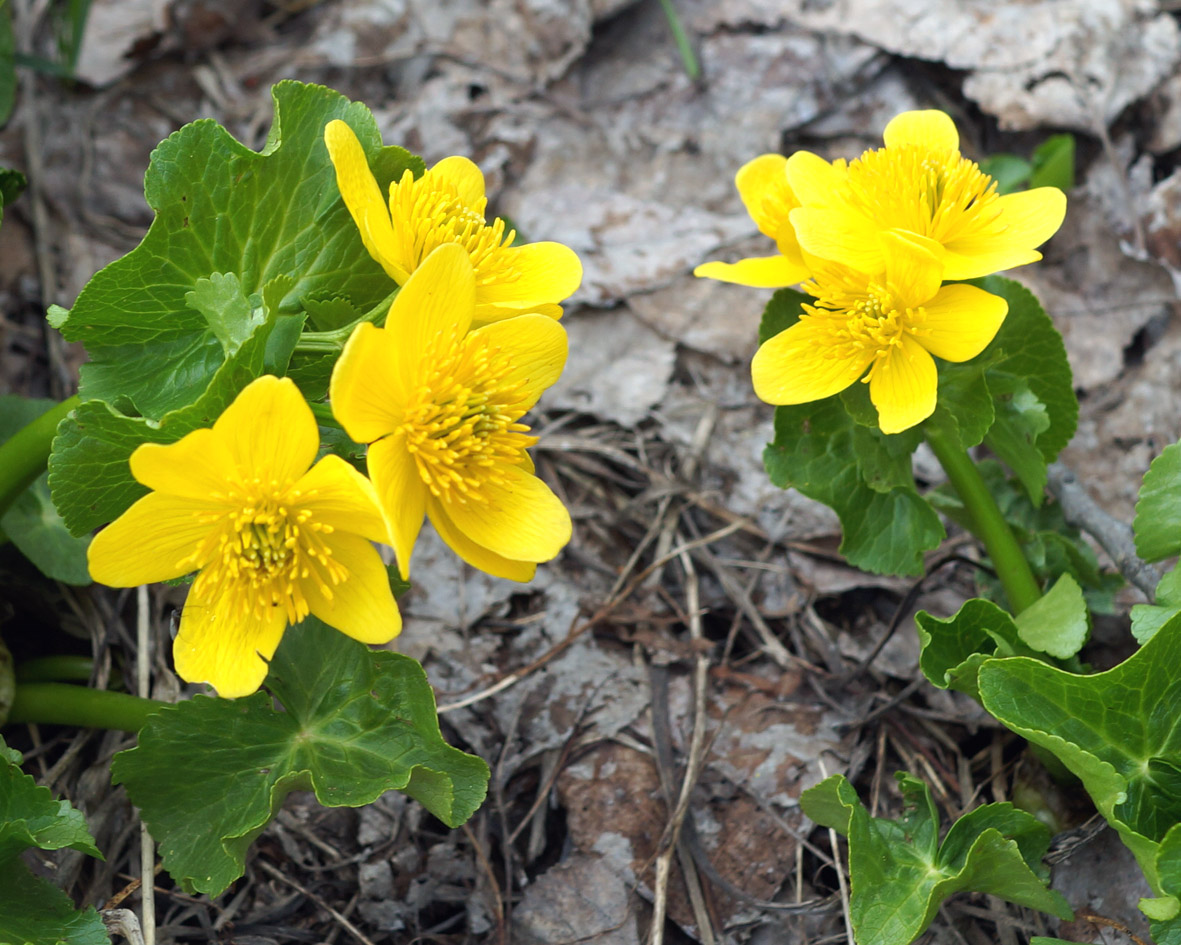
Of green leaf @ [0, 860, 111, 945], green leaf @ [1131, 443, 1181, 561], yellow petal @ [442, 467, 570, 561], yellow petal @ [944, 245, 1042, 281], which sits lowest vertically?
green leaf @ [0, 860, 111, 945]

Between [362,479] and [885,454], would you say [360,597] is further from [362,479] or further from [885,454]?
[885,454]

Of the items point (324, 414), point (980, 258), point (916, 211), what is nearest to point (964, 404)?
point (980, 258)

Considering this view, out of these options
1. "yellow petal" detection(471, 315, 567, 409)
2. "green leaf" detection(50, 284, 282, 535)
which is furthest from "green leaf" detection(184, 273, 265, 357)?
"yellow petal" detection(471, 315, 567, 409)

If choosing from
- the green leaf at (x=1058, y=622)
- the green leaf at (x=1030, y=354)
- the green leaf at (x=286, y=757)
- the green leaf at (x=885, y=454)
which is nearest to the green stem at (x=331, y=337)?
the green leaf at (x=286, y=757)

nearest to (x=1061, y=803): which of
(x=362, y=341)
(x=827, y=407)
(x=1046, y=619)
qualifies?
(x=1046, y=619)

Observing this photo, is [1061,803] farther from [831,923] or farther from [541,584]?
[541,584]

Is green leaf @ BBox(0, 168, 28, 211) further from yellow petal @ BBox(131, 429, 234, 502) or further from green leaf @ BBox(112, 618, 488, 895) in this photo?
green leaf @ BBox(112, 618, 488, 895)
